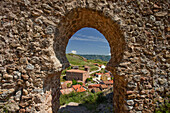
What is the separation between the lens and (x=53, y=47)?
313 cm

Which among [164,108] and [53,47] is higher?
[53,47]

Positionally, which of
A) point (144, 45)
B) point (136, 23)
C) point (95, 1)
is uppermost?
point (95, 1)

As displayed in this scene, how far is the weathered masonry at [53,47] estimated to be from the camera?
2863 millimetres

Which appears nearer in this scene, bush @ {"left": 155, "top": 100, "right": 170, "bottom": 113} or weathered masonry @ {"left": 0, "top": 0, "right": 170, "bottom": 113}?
weathered masonry @ {"left": 0, "top": 0, "right": 170, "bottom": 113}

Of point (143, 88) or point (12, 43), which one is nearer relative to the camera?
point (12, 43)

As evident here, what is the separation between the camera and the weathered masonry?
2.86 metres

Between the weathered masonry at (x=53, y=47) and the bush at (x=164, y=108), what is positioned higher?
the weathered masonry at (x=53, y=47)

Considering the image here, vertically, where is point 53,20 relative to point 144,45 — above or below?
above

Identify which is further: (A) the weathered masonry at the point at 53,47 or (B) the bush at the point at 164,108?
(B) the bush at the point at 164,108

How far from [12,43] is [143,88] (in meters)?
4.22

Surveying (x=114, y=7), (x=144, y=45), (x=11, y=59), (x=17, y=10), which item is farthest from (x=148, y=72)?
(x=17, y=10)

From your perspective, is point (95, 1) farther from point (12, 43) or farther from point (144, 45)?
point (12, 43)

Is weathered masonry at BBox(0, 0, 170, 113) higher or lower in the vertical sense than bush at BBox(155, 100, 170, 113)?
higher

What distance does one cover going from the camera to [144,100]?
3168 mm
